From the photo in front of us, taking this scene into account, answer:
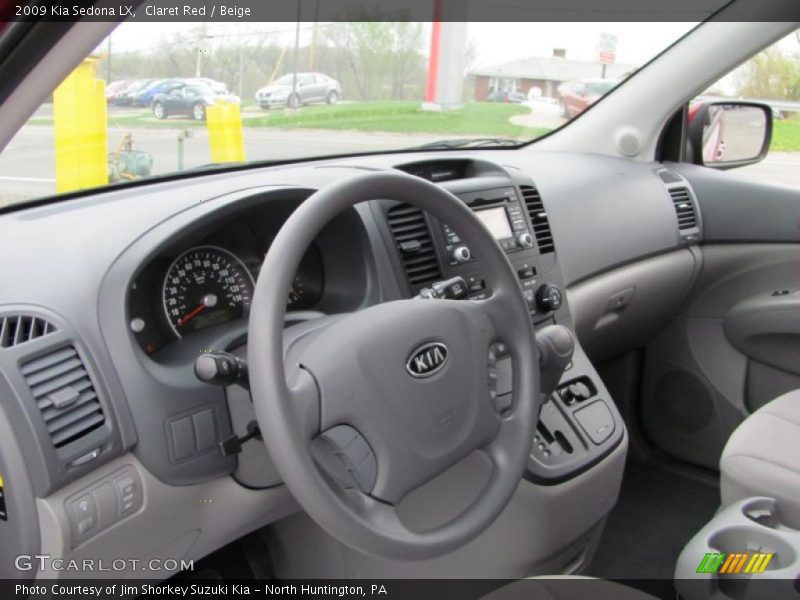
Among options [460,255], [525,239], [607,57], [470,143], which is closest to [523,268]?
[525,239]

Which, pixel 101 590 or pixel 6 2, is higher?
pixel 6 2

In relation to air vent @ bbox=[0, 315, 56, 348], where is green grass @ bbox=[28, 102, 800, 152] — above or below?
above

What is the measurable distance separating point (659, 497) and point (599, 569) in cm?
51

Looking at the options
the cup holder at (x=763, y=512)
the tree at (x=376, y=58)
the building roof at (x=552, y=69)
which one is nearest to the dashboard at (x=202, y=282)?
the tree at (x=376, y=58)

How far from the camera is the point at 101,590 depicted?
4.69ft

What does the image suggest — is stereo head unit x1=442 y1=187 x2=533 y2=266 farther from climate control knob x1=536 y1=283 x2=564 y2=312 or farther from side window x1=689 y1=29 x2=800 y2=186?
side window x1=689 y1=29 x2=800 y2=186

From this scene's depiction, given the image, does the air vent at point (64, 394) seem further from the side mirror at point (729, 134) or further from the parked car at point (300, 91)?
the side mirror at point (729, 134)

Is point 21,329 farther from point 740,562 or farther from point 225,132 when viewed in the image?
point 740,562

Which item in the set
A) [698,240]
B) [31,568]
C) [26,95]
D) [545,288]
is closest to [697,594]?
[545,288]

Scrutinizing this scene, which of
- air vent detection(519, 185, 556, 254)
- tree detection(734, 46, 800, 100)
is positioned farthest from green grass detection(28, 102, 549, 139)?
tree detection(734, 46, 800, 100)

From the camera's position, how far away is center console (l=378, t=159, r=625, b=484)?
1908 millimetres

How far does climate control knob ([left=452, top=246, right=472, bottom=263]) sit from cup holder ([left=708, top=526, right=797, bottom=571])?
33.0 inches

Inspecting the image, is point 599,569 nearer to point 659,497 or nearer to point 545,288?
point 659,497

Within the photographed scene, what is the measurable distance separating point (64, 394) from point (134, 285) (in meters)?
0.26
